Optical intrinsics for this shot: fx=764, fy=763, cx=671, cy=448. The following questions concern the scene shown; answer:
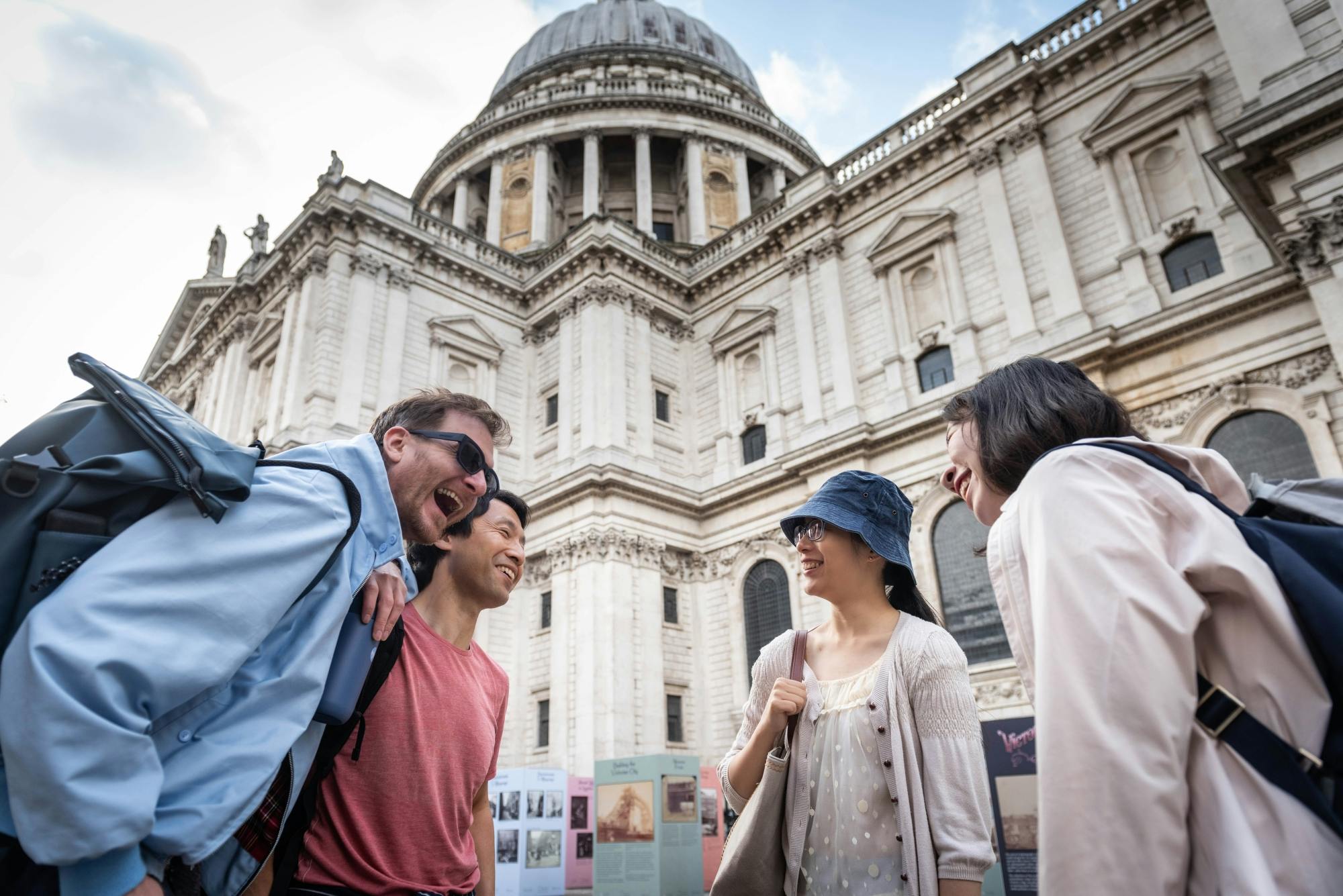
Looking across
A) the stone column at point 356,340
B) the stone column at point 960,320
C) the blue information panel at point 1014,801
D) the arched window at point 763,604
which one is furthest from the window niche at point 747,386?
the blue information panel at point 1014,801

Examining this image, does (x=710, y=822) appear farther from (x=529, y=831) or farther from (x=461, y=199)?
(x=461, y=199)

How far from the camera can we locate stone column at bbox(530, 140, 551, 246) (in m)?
30.7

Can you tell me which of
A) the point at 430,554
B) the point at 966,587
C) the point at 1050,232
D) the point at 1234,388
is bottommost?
the point at 430,554

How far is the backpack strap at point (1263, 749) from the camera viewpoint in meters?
1.28

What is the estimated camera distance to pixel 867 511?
10.3 feet

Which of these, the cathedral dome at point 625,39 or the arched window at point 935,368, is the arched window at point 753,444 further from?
the cathedral dome at point 625,39

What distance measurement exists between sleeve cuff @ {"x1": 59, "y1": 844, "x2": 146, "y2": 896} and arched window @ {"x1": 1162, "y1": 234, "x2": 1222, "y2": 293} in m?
16.9

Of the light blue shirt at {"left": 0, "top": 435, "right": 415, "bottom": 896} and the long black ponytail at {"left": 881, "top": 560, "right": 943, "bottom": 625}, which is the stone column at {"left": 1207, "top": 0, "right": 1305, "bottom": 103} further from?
the light blue shirt at {"left": 0, "top": 435, "right": 415, "bottom": 896}

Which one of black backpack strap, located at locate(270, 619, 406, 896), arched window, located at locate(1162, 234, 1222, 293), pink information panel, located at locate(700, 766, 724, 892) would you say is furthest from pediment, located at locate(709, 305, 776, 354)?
black backpack strap, located at locate(270, 619, 406, 896)

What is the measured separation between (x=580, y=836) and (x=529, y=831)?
1541mm

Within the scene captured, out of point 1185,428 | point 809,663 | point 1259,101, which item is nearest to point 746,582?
point 1185,428

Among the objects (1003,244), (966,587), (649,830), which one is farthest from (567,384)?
(649,830)

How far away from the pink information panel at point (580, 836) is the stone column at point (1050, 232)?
12.7m

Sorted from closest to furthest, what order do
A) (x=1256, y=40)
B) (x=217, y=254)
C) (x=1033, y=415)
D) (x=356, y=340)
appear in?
(x=1033, y=415) < (x=1256, y=40) < (x=356, y=340) < (x=217, y=254)
